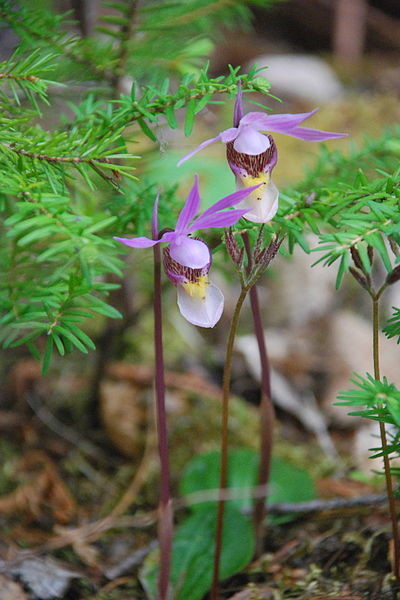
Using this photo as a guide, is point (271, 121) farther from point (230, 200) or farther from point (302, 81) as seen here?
point (302, 81)

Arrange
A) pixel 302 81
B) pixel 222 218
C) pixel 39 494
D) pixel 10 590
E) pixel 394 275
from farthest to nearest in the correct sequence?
1. pixel 302 81
2. pixel 39 494
3. pixel 10 590
4. pixel 394 275
5. pixel 222 218

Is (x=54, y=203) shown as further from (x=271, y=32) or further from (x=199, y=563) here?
(x=271, y=32)

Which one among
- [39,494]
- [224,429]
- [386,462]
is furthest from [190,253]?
[39,494]

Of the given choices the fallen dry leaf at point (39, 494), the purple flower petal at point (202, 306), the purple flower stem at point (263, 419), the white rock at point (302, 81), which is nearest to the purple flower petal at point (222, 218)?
the purple flower petal at point (202, 306)

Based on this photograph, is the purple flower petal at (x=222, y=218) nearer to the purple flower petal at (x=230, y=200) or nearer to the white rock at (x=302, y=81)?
the purple flower petal at (x=230, y=200)

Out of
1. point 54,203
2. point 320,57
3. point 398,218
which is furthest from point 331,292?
point 320,57

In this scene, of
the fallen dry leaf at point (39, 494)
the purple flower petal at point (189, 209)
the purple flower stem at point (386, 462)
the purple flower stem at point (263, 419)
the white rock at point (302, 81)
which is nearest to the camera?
the purple flower petal at point (189, 209)
